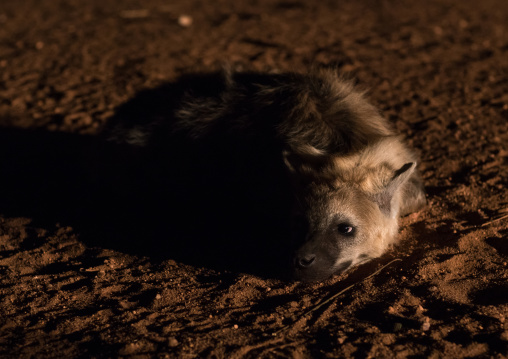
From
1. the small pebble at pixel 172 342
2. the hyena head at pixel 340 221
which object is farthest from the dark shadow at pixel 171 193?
the small pebble at pixel 172 342

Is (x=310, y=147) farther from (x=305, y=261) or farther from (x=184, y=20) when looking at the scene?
(x=184, y=20)

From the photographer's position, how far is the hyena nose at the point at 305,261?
10.5 ft

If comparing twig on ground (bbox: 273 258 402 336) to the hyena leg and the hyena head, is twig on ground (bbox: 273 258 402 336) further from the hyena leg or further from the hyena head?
the hyena leg

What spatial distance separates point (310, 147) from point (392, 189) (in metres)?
0.57

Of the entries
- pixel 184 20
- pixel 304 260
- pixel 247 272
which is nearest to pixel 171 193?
pixel 247 272

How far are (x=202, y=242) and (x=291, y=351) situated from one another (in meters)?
1.30

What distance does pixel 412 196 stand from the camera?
380cm

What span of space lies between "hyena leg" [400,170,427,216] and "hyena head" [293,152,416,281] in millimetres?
337

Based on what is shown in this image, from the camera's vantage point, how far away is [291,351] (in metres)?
2.77

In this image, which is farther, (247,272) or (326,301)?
(247,272)

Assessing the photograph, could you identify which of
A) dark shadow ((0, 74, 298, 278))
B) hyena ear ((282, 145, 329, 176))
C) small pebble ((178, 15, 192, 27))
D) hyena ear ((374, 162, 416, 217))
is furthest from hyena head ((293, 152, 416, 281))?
small pebble ((178, 15, 192, 27))

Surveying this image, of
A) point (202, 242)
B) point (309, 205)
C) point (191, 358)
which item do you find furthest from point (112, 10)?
point (191, 358)

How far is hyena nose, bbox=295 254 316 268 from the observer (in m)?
3.21

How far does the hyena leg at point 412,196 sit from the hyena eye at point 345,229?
59cm
